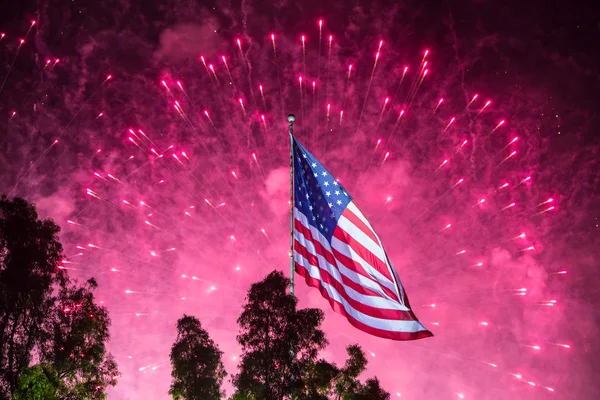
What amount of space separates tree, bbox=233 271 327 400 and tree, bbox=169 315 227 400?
9.62 meters

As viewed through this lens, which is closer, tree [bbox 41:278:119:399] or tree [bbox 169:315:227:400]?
tree [bbox 41:278:119:399]

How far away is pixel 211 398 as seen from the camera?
1134 inches

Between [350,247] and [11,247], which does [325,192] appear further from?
[11,247]

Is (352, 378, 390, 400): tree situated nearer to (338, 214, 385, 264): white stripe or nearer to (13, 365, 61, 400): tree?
(338, 214, 385, 264): white stripe

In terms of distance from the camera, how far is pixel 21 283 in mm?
19938

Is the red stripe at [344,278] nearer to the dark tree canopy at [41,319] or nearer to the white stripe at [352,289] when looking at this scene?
the white stripe at [352,289]

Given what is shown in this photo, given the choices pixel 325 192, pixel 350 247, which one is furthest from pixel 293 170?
pixel 350 247

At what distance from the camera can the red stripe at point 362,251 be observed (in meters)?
18.5

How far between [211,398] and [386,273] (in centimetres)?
1801

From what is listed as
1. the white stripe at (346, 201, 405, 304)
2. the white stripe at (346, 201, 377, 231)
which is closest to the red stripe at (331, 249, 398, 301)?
the white stripe at (346, 201, 405, 304)

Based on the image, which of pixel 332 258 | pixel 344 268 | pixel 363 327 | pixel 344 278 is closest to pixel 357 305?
pixel 363 327

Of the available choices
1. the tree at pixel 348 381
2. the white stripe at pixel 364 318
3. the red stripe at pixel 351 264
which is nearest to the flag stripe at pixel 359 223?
the red stripe at pixel 351 264

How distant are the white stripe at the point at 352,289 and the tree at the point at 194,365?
14.7 metres

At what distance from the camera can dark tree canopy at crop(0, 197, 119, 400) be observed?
63.9ft
